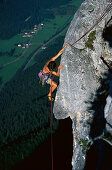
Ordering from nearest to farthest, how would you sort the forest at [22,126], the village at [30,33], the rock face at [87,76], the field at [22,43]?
the rock face at [87,76]
the forest at [22,126]
the field at [22,43]
the village at [30,33]

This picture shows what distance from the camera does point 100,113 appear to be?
11828mm

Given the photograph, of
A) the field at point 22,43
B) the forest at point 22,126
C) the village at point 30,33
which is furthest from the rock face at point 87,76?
the village at point 30,33

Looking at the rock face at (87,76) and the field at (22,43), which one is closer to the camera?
the rock face at (87,76)

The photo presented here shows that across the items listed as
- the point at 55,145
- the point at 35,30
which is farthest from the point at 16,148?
the point at 35,30

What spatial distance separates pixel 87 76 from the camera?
12.0 metres

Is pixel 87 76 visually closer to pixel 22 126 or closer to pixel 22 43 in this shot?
pixel 22 126

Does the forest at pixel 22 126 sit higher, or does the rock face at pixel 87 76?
the rock face at pixel 87 76

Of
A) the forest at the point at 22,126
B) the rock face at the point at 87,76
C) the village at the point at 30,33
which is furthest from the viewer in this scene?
the village at the point at 30,33

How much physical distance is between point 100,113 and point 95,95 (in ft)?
4.91

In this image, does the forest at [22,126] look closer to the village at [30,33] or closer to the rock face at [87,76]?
the rock face at [87,76]

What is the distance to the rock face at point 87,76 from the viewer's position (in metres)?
11.2

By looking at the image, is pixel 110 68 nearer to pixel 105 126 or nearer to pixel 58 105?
pixel 105 126

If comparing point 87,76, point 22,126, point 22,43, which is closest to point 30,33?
point 22,43

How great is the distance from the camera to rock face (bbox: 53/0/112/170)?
11180 millimetres
